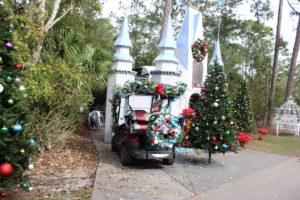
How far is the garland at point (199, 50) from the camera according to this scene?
51.4 ft

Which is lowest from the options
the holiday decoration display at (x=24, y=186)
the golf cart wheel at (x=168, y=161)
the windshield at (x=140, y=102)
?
the golf cart wheel at (x=168, y=161)

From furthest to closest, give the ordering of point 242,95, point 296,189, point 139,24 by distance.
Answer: point 139,24
point 242,95
point 296,189

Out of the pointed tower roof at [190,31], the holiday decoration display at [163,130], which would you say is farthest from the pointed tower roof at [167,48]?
the holiday decoration display at [163,130]

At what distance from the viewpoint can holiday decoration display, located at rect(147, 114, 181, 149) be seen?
7207 mm

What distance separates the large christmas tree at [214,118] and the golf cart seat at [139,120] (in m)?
1.43

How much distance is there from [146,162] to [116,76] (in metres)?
4.12

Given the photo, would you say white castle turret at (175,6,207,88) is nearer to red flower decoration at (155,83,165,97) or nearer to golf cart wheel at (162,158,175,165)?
red flower decoration at (155,83,165,97)

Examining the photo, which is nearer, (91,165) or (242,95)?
(91,165)

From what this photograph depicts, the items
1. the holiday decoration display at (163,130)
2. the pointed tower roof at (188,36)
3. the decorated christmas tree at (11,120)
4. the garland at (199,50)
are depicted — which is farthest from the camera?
the garland at (199,50)

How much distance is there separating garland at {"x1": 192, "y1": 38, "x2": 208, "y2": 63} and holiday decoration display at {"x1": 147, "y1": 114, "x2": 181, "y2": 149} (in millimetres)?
8955

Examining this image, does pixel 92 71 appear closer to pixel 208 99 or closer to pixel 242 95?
pixel 208 99

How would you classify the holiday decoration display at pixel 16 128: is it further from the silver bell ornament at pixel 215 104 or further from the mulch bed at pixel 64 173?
the silver bell ornament at pixel 215 104

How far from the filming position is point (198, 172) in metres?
7.80

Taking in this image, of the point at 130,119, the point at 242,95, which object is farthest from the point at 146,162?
the point at 242,95
